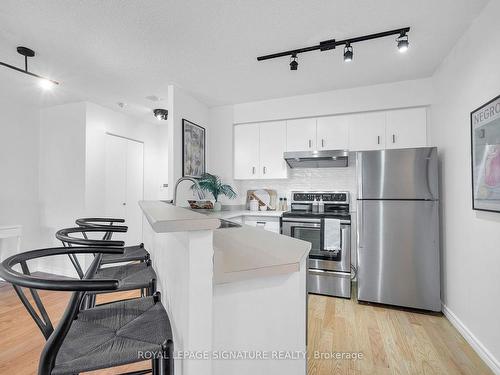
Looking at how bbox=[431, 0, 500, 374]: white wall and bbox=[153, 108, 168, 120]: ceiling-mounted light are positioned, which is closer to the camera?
bbox=[431, 0, 500, 374]: white wall

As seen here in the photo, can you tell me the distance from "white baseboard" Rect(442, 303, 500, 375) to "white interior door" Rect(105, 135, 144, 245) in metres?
4.18

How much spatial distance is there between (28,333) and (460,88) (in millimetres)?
4206

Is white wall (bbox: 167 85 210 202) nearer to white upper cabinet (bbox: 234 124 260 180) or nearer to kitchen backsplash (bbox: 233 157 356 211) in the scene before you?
white upper cabinet (bbox: 234 124 260 180)

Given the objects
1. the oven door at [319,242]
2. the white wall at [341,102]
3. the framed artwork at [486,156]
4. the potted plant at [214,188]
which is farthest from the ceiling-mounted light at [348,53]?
the potted plant at [214,188]

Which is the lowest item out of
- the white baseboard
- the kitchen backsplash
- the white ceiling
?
the white baseboard

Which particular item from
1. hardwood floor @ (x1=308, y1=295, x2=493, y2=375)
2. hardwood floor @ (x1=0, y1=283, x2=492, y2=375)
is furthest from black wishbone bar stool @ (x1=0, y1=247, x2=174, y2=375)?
hardwood floor @ (x1=308, y1=295, x2=493, y2=375)

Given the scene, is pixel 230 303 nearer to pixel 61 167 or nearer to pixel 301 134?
pixel 301 134

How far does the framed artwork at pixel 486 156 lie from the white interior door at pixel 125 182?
4.27 meters

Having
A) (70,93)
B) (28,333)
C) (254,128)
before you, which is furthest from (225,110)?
(28,333)

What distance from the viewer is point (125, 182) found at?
420 centimetres

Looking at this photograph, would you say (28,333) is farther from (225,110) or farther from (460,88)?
(460,88)

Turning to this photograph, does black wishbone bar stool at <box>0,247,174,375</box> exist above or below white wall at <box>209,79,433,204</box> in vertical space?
below

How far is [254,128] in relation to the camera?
3.76 m

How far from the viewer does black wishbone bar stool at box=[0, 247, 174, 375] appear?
71 cm
